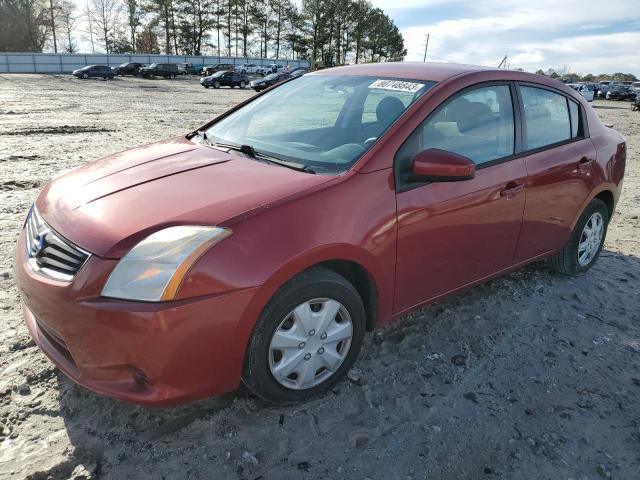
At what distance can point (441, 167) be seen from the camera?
266 centimetres

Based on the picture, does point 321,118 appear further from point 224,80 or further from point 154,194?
point 224,80

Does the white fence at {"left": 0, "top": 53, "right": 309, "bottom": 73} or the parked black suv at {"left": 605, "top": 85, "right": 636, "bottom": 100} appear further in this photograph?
the white fence at {"left": 0, "top": 53, "right": 309, "bottom": 73}

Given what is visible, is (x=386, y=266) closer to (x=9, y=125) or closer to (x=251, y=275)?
(x=251, y=275)

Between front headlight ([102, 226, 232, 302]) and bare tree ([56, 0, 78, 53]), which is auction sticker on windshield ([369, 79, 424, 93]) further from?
bare tree ([56, 0, 78, 53])

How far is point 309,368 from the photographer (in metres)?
2.58

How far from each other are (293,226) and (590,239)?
3170mm

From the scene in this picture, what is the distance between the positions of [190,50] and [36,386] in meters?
79.8

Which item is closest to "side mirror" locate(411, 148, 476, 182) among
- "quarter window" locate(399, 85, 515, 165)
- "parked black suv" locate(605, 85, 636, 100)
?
"quarter window" locate(399, 85, 515, 165)

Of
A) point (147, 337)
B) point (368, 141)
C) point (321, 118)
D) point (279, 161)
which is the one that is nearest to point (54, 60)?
point (321, 118)

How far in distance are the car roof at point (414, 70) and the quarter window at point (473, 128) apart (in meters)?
0.18

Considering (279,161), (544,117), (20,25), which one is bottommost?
(279,161)

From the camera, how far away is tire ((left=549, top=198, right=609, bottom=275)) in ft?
13.8

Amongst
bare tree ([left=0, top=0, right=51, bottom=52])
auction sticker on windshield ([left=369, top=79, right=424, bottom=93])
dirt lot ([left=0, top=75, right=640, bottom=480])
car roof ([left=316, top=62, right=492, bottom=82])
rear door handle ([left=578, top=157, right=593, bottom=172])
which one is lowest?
dirt lot ([left=0, top=75, right=640, bottom=480])

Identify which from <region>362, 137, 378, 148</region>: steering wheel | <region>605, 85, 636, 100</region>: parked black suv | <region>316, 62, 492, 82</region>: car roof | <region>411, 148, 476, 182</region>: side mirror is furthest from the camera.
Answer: <region>605, 85, 636, 100</region>: parked black suv
